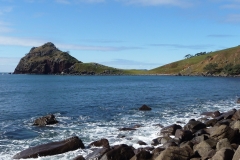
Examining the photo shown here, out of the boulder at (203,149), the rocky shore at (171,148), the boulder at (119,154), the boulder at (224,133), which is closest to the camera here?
the rocky shore at (171,148)

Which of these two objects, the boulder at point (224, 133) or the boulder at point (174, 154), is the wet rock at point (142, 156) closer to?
the boulder at point (174, 154)

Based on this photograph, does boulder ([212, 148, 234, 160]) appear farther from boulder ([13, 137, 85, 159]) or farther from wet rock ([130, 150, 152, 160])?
boulder ([13, 137, 85, 159])

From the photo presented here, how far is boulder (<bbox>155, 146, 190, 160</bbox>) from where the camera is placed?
68.4 feet

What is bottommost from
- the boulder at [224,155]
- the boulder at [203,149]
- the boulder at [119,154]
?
the boulder at [119,154]

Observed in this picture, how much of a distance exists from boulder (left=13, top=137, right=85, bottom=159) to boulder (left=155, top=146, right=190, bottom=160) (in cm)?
1003

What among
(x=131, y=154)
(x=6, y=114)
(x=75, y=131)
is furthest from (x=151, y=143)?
(x=6, y=114)

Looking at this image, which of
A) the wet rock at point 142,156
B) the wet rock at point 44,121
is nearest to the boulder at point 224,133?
the wet rock at point 142,156

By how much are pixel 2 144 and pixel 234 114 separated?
29295mm

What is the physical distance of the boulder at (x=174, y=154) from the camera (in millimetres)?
20844

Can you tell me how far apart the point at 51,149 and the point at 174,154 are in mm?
11826

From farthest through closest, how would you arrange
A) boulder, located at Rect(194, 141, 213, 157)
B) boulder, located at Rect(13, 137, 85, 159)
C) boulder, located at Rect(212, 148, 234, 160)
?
boulder, located at Rect(13, 137, 85, 159) → boulder, located at Rect(194, 141, 213, 157) → boulder, located at Rect(212, 148, 234, 160)

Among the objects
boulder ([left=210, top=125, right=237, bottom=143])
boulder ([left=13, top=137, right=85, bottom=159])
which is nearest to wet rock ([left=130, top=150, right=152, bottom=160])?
boulder ([left=13, top=137, right=85, bottom=159])

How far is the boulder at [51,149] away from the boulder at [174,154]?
10026 mm

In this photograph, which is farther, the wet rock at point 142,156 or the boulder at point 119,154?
the boulder at point 119,154
